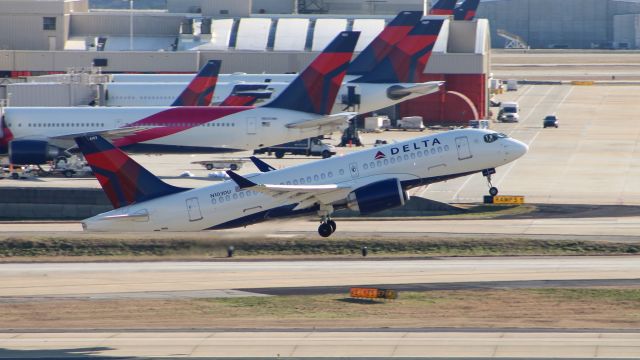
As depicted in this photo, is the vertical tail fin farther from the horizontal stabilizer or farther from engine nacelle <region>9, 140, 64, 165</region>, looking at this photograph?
engine nacelle <region>9, 140, 64, 165</region>

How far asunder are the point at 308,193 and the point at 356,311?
14687 mm

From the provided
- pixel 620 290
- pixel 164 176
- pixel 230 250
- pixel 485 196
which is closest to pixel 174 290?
pixel 230 250

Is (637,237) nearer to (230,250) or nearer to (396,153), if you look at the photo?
(396,153)

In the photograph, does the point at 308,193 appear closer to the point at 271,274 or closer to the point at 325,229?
the point at 325,229

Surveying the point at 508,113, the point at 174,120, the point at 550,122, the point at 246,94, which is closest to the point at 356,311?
the point at 174,120

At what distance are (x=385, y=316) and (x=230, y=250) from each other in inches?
693

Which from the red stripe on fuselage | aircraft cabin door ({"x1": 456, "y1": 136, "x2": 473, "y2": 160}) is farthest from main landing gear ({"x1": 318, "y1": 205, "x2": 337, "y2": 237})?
the red stripe on fuselage

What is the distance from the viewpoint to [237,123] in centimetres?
8700

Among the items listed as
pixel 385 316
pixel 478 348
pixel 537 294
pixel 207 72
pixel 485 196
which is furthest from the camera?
pixel 207 72

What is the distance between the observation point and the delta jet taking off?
86.8 metres

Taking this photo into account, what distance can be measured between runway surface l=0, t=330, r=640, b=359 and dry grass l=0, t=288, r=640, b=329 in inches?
71.2

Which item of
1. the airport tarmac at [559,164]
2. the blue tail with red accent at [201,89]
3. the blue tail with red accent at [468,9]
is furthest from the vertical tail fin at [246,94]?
the blue tail with red accent at [468,9]

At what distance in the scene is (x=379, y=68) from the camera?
106 meters

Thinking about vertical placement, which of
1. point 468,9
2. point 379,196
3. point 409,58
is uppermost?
point 468,9
